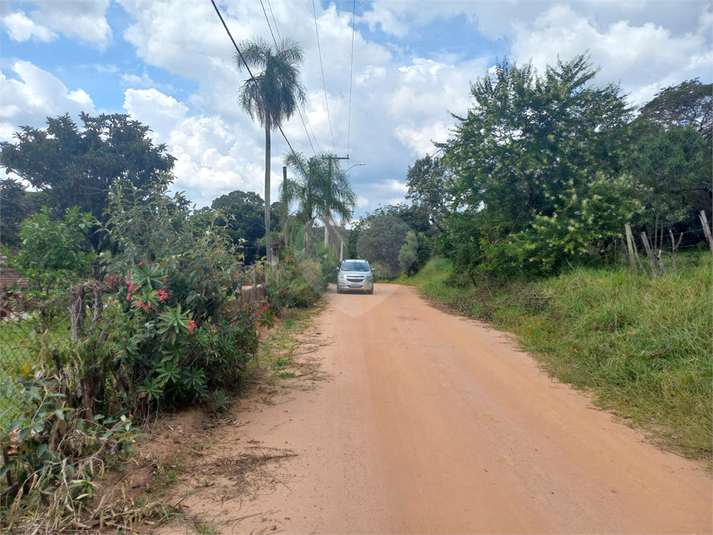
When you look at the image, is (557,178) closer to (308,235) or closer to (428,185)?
(308,235)

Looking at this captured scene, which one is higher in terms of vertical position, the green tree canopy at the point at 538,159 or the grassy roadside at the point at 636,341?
the green tree canopy at the point at 538,159

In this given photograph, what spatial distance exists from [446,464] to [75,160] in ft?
64.1

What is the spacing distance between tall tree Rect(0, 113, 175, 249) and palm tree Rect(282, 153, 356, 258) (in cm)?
641

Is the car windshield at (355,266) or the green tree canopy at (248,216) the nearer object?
the car windshield at (355,266)

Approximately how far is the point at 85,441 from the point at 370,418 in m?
2.67

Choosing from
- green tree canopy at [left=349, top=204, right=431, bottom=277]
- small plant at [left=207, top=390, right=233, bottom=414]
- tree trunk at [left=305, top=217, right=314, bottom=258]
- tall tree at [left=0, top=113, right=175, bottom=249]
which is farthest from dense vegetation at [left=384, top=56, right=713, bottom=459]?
green tree canopy at [left=349, top=204, right=431, bottom=277]

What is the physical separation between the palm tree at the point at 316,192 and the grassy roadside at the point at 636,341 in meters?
12.9

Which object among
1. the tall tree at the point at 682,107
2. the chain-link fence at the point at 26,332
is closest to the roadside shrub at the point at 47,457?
the chain-link fence at the point at 26,332

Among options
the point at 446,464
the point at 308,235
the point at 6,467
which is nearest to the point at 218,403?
the point at 6,467

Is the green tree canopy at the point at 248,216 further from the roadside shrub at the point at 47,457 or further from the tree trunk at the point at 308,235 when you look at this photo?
the roadside shrub at the point at 47,457

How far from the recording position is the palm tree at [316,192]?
21516 millimetres

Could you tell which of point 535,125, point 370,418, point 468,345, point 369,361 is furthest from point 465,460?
point 535,125

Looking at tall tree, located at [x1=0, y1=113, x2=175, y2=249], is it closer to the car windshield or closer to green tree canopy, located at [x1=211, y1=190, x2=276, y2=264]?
the car windshield

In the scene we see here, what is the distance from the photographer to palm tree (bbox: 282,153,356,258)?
21516mm
